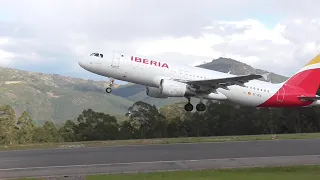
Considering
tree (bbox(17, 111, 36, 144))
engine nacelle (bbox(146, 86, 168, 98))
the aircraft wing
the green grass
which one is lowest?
the green grass

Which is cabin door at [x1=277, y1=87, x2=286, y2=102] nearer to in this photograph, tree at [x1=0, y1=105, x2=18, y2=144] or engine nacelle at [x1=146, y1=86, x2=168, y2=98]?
engine nacelle at [x1=146, y1=86, x2=168, y2=98]

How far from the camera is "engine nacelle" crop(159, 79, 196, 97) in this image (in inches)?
1623

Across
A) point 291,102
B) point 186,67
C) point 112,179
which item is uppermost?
point 186,67

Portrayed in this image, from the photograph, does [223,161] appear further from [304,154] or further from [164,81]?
[164,81]

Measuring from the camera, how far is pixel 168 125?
315 ft

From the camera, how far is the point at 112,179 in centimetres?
2411

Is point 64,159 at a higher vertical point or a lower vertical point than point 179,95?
lower

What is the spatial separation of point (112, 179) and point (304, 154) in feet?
57.8

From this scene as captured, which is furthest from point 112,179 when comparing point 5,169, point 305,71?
point 305,71

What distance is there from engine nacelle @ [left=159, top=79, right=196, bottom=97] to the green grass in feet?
50.1

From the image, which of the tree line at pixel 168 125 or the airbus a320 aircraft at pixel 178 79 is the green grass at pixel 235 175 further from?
the tree line at pixel 168 125

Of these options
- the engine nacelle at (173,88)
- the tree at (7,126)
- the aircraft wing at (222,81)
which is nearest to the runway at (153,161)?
the engine nacelle at (173,88)

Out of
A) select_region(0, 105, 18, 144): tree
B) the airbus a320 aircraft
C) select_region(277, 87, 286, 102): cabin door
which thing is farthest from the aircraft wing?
select_region(0, 105, 18, 144): tree

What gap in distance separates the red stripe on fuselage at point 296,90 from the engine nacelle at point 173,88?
11.4 meters
